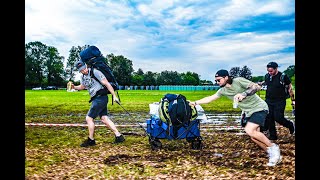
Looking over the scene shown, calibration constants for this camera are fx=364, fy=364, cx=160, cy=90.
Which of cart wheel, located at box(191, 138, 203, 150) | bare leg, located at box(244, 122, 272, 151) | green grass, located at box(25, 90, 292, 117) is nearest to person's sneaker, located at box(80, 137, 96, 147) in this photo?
green grass, located at box(25, 90, 292, 117)

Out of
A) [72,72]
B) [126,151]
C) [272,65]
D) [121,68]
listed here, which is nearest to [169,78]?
[121,68]

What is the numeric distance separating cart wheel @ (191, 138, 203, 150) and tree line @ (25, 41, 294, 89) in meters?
A: 0.64

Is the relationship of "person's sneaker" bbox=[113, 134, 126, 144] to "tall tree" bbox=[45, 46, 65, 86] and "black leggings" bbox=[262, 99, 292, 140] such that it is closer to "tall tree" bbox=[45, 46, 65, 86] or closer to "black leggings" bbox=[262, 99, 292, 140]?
"tall tree" bbox=[45, 46, 65, 86]

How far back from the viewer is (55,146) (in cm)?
402

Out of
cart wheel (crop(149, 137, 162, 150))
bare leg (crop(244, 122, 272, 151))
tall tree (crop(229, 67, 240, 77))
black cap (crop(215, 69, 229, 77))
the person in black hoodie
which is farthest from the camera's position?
the person in black hoodie

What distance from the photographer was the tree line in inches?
156

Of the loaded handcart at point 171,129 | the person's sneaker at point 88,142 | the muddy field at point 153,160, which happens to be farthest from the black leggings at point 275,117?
the person's sneaker at point 88,142

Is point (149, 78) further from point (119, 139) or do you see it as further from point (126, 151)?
point (126, 151)

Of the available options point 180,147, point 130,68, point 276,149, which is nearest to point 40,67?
point 130,68

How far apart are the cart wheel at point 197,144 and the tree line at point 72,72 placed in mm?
639

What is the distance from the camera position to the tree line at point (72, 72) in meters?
3.96

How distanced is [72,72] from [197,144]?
1.59 metres
